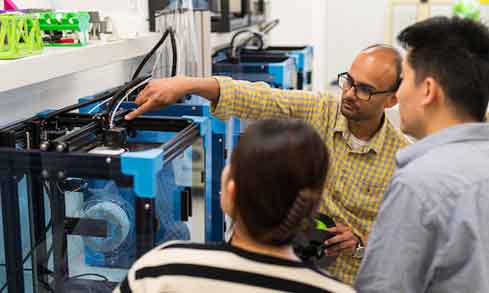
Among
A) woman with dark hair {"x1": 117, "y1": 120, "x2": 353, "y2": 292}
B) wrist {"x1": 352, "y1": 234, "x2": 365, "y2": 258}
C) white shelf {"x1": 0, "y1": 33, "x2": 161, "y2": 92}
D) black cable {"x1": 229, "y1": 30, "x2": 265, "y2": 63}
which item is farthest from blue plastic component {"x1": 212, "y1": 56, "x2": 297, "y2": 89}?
woman with dark hair {"x1": 117, "y1": 120, "x2": 353, "y2": 292}

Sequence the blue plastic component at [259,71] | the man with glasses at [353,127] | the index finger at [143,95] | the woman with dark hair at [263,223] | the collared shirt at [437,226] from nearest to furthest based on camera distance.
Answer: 1. the woman with dark hair at [263,223]
2. the collared shirt at [437,226]
3. the index finger at [143,95]
4. the man with glasses at [353,127]
5. the blue plastic component at [259,71]

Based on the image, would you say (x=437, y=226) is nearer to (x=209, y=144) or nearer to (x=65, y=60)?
(x=209, y=144)

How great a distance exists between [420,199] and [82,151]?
25.1 inches

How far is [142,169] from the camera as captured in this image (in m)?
1.10

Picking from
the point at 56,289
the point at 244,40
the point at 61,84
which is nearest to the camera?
the point at 56,289

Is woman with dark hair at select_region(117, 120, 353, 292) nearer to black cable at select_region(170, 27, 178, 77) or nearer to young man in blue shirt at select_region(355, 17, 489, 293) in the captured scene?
young man in blue shirt at select_region(355, 17, 489, 293)

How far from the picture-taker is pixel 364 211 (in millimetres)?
1584

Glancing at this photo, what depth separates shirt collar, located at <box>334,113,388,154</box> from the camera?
62.8 inches

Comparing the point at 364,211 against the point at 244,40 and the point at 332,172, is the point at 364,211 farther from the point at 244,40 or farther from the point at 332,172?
the point at 244,40

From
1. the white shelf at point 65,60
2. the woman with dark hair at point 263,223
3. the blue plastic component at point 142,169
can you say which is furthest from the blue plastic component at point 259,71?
the woman with dark hair at point 263,223

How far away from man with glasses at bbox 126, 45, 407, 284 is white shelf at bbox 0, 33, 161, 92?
13.0 inches

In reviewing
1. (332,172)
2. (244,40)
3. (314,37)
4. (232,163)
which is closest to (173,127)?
(332,172)

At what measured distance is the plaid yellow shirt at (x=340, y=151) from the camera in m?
1.58

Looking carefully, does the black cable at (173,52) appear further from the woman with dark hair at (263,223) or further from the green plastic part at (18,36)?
the woman with dark hair at (263,223)
